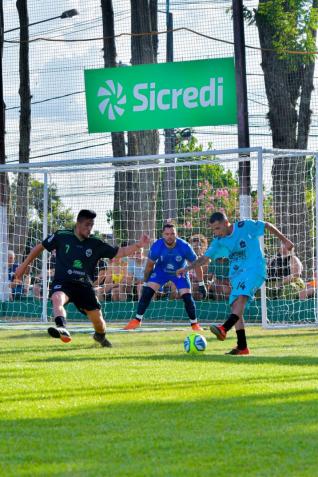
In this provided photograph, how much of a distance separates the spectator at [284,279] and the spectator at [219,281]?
0.77 metres

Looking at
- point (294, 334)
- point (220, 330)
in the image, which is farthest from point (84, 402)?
point (294, 334)

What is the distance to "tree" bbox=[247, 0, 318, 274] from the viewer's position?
2714cm

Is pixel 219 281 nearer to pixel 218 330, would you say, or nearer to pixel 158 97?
pixel 158 97

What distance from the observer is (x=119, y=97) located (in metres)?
23.9

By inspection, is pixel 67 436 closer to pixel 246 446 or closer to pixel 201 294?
pixel 246 446

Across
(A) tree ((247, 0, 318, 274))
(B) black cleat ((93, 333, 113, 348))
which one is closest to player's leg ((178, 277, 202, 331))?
(B) black cleat ((93, 333, 113, 348))

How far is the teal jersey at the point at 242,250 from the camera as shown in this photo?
50.5 ft

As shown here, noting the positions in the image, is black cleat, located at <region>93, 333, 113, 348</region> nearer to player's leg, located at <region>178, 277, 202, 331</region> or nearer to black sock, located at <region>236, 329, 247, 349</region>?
black sock, located at <region>236, 329, 247, 349</region>

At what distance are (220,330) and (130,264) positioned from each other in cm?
894

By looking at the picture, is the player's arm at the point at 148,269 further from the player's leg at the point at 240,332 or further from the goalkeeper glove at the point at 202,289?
the player's leg at the point at 240,332

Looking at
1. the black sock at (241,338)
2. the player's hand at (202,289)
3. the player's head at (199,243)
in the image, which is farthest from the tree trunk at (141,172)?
the black sock at (241,338)

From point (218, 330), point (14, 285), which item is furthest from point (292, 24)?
point (218, 330)

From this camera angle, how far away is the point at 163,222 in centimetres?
2509

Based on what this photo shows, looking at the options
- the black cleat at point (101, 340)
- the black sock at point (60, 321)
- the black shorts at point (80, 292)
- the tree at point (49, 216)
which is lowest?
the black cleat at point (101, 340)
